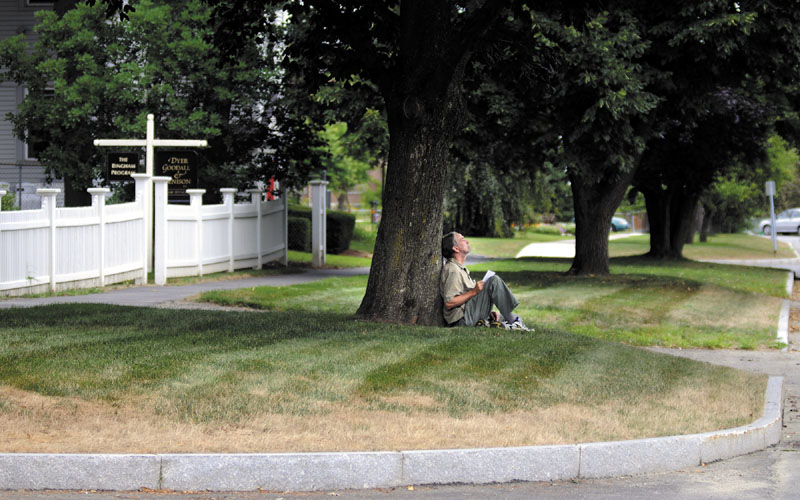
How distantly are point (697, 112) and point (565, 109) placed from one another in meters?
2.87

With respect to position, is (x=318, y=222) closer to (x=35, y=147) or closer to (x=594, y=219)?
(x=594, y=219)

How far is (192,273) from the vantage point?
2120 centimetres

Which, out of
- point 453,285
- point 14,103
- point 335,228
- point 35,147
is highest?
point 14,103

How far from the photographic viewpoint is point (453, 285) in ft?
40.5

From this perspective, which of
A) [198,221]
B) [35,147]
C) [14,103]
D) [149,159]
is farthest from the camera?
[14,103]

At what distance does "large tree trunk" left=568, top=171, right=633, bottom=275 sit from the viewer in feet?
77.9

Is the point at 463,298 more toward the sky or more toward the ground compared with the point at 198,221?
more toward the ground

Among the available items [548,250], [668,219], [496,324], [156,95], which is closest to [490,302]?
[496,324]

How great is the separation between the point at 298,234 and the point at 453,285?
67.2 ft

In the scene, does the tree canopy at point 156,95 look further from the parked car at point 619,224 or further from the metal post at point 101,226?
the parked car at point 619,224

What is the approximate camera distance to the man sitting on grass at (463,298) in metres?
12.3

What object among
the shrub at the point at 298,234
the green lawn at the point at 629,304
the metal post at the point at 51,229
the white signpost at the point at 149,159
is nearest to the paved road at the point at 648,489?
the green lawn at the point at 629,304

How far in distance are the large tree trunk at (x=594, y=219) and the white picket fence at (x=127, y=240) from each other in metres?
7.66

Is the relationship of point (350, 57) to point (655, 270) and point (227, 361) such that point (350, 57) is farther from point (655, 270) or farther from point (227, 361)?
point (655, 270)
